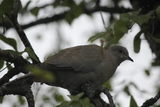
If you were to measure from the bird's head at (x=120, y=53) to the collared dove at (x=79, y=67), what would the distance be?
0.59 metres

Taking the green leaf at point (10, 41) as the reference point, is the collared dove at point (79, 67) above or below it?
below

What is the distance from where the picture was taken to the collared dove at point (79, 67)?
13.9 feet

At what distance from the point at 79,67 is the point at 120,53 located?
1425mm

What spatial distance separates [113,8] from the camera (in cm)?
550

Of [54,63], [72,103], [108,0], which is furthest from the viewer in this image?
[108,0]

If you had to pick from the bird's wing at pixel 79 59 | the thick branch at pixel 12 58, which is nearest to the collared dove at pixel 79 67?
the bird's wing at pixel 79 59

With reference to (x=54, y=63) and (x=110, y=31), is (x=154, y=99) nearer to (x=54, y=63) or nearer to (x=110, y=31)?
(x=110, y=31)

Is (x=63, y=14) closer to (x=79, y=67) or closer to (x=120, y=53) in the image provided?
(x=120, y=53)

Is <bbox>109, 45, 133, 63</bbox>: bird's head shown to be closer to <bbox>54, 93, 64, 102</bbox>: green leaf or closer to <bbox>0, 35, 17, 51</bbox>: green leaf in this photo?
<bbox>54, 93, 64, 102</bbox>: green leaf

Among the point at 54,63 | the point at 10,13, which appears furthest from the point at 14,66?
the point at 54,63

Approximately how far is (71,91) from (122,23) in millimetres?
1196

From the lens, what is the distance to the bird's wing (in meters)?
4.32

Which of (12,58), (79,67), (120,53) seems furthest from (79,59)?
(12,58)

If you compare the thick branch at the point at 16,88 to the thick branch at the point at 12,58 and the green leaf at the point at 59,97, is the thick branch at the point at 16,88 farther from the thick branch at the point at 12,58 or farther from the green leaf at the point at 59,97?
the green leaf at the point at 59,97
